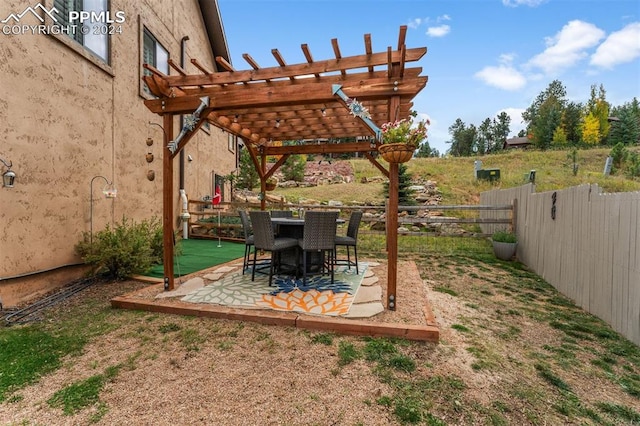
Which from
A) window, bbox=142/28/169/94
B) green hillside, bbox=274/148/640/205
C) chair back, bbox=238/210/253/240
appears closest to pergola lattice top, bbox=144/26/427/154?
chair back, bbox=238/210/253/240

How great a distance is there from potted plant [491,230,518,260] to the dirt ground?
150 inches

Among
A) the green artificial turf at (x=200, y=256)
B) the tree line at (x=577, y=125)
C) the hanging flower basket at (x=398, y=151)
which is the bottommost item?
the green artificial turf at (x=200, y=256)

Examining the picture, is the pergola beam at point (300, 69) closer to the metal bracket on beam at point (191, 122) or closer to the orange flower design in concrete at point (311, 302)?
the metal bracket on beam at point (191, 122)

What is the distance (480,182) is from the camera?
14.9 m

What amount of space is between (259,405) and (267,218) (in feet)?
8.36

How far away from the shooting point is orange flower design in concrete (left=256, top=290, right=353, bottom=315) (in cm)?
345

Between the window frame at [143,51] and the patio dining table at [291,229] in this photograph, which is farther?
the window frame at [143,51]

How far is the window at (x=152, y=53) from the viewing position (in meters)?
6.74

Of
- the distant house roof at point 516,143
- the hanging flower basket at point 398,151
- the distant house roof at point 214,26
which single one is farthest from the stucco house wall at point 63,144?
the distant house roof at point 516,143

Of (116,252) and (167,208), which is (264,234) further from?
(116,252)

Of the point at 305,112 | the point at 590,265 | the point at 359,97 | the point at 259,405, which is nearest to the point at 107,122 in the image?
the point at 305,112

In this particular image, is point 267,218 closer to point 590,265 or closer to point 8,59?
point 8,59

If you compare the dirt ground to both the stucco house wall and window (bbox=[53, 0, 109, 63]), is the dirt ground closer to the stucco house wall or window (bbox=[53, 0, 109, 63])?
the stucco house wall

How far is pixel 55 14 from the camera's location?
4242 mm
